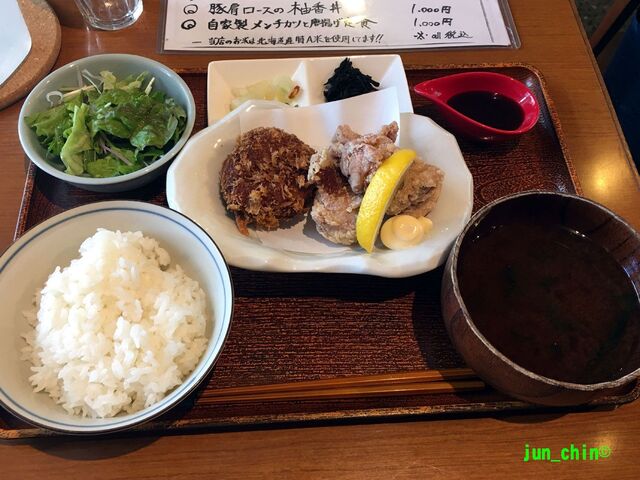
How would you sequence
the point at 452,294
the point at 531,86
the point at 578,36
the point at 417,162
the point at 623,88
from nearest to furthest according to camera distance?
1. the point at 452,294
2. the point at 417,162
3. the point at 531,86
4. the point at 578,36
5. the point at 623,88

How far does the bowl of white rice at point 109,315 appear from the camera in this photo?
1349mm

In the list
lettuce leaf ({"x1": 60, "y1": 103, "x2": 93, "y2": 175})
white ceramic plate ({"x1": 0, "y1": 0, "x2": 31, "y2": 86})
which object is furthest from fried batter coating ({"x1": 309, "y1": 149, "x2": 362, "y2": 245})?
white ceramic plate ({"x1": 0, "y1": 0, "x2": 31, "y2": 86})

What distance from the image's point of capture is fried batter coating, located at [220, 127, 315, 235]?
1.73 meters

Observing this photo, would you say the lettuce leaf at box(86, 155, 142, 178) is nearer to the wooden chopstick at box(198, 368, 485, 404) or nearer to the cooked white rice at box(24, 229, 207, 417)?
the cooked white rice at box(24, 229, 207, 417)

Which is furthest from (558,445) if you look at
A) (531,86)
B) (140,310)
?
(531,86)

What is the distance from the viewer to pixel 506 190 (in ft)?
6.46

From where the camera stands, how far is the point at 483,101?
211cm

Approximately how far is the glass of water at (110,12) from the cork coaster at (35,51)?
14cm

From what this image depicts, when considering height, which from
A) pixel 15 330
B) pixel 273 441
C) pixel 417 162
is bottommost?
pixel 273 441

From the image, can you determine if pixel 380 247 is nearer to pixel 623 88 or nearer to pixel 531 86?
pixel 531 86

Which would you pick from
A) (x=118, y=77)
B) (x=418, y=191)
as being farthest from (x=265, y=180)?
(x=118, y=77)

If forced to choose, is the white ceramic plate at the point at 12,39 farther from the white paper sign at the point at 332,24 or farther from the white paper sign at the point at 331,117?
the white paper sign at the point at 331,117

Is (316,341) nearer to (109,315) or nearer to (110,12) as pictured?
(109,315)

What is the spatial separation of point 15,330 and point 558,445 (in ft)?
5.23
